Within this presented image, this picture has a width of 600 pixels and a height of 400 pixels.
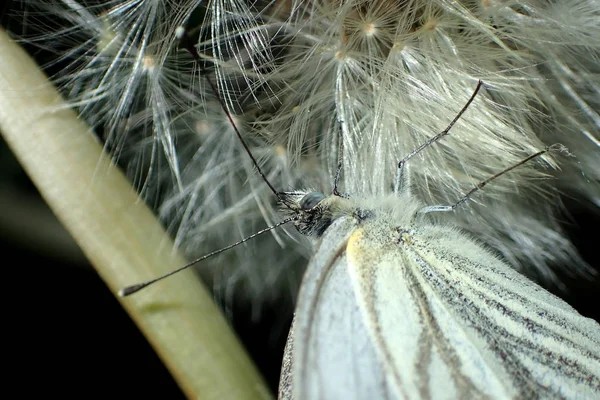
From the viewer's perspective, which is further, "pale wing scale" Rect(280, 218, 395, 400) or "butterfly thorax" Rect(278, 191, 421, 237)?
"butterfly thorax" Rect(278, 191, 421, 237)

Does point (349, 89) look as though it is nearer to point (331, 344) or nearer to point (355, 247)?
point (355, 247)

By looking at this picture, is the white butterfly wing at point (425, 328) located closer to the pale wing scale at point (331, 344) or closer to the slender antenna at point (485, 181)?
the pale wing scale at point (331, 344)

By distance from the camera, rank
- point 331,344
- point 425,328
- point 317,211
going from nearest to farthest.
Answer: point 331,344 → point 425,328 → point 317,211

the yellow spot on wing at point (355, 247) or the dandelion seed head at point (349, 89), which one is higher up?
the dandelion seed head at point (349, 89)

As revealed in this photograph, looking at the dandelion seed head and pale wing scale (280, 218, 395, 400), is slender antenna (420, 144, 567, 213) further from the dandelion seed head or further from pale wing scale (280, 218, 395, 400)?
pale wing scale (280, 218, 395, 400)

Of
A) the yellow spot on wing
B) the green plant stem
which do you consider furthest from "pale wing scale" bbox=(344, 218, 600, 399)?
the green plant stem

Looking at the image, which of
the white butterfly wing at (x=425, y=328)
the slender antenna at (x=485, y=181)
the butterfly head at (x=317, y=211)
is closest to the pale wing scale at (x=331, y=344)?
the white butterfly wing at (x=425, y=328)

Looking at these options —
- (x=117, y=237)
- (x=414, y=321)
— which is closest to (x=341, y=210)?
(x=414, y=321)
